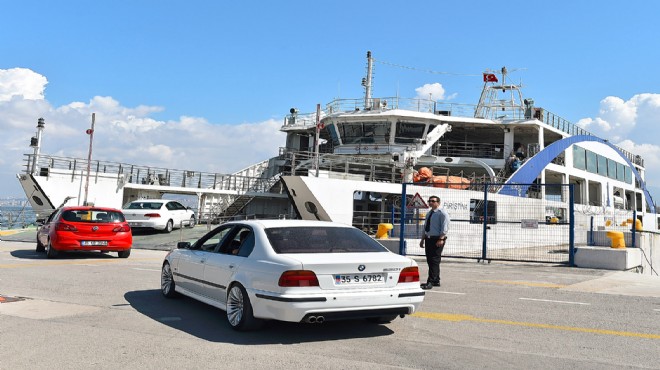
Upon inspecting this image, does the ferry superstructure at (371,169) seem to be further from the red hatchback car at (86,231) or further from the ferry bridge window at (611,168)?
the red hatchback car at (86,231)

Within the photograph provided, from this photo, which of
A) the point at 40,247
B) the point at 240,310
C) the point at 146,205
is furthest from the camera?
the point at 146,205

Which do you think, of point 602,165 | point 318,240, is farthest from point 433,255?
point 602,165

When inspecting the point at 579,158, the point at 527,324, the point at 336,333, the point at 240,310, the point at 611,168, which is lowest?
the point at 336,333

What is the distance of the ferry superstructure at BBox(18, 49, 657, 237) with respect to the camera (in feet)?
69.5

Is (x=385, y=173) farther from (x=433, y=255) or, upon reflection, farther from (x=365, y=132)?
(x=433, y=255)

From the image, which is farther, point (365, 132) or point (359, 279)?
point (365, 132)

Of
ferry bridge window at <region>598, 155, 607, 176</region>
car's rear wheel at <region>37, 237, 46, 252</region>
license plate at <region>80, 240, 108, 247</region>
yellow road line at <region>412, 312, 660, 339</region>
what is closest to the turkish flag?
ferry bridge window at <region>598, 155, 607, 176</region>

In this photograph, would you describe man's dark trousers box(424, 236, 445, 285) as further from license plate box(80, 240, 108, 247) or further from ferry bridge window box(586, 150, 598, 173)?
ferry bridge window box(586, 150, 598, 173)

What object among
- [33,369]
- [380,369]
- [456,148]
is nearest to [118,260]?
[33,369]

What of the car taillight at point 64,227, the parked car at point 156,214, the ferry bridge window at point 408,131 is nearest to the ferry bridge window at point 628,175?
the ferry bridge window at point 408,131

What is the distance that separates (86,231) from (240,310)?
9252 millimetres

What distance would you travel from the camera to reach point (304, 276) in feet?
16.1

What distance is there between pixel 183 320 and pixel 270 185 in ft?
80.1

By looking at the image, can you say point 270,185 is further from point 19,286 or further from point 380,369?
point 380,369
